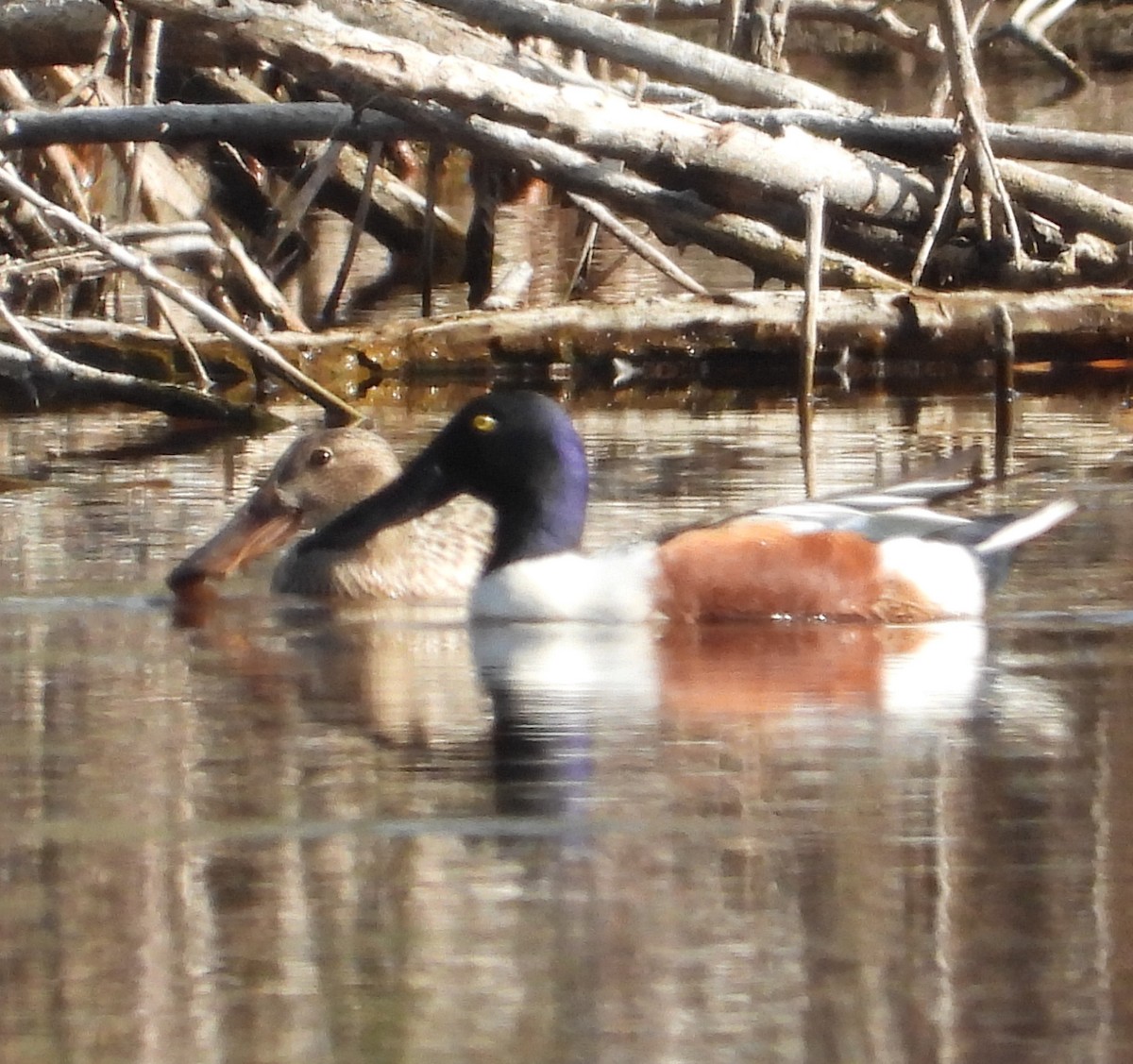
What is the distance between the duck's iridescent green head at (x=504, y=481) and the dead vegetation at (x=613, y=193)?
238 cm

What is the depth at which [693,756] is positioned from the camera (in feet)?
16.7

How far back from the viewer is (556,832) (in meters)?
4.52

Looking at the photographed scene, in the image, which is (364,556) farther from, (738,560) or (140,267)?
(140,267)

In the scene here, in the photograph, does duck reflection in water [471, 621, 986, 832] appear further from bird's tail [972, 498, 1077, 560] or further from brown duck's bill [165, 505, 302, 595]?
brown duck's bill [165, 505, 302, 595]

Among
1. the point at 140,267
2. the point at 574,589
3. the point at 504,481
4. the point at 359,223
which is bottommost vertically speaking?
the point at 574,589

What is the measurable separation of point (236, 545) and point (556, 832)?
10.8ft

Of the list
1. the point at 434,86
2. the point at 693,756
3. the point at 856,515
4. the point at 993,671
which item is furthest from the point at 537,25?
the point at 693,756

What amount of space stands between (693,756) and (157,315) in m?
7.33

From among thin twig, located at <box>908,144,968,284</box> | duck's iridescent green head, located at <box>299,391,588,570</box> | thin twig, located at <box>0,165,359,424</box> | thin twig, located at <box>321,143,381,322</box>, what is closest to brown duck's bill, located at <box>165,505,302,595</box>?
duck's iridescent green head, located at <box>299,391,588,570</box>

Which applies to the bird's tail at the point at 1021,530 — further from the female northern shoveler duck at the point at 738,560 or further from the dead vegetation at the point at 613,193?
the dead vegetation at the point at 613,193

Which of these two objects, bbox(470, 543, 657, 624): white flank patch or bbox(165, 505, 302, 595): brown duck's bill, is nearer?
bbox(470, 543, 657, 624): white flank patch

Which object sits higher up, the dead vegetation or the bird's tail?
the dead vegetation

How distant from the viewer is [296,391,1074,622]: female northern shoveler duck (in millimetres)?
6836

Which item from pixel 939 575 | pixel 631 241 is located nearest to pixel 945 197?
pixel 631 241
